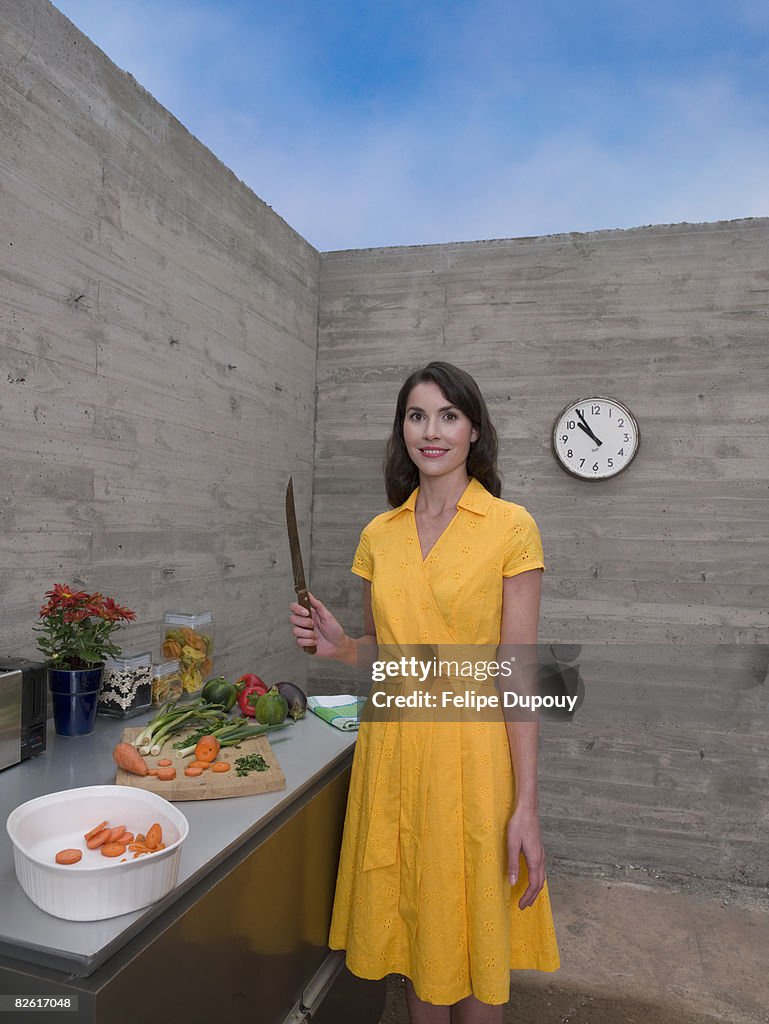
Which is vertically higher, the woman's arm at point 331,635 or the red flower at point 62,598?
the red flower at point 62,598

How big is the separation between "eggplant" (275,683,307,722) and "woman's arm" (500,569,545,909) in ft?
1.81

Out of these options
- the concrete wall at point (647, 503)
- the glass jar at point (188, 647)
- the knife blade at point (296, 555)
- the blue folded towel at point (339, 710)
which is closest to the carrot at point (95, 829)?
the knife blade at point (296, 555)

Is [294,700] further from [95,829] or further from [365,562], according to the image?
[95,829]

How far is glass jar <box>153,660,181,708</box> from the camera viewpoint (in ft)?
5.45

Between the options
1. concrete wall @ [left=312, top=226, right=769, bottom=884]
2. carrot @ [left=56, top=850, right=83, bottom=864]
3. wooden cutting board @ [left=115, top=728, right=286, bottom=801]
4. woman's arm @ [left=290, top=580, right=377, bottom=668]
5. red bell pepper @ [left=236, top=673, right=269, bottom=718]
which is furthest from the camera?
concrete wall @ [left=312, top=226, right=769, bottom=884]

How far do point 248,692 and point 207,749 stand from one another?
35 cm

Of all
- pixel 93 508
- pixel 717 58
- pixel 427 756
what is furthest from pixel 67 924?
pixel 717 58

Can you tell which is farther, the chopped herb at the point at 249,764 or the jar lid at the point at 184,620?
the jar lid at the point at 184,620

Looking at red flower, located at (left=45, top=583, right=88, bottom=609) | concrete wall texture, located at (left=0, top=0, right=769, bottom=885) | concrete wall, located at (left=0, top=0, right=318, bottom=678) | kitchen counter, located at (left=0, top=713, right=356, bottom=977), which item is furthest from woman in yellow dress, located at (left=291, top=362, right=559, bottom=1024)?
concrete wall texture, located at (left=0, top=0, right=769, bottom=885)

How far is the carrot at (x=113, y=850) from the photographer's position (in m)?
0.89

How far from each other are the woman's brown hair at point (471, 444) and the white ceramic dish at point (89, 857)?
80 centimetres

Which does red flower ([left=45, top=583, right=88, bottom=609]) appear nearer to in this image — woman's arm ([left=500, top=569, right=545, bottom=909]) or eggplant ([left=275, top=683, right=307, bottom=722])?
eggplant ([left=275, top=683, right=307, bottom=722])

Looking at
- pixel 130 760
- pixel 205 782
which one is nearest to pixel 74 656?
pixel 130 760

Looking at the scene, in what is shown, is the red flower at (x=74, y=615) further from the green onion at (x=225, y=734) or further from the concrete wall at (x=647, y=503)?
the concrete wall at (x=647, y=503)
